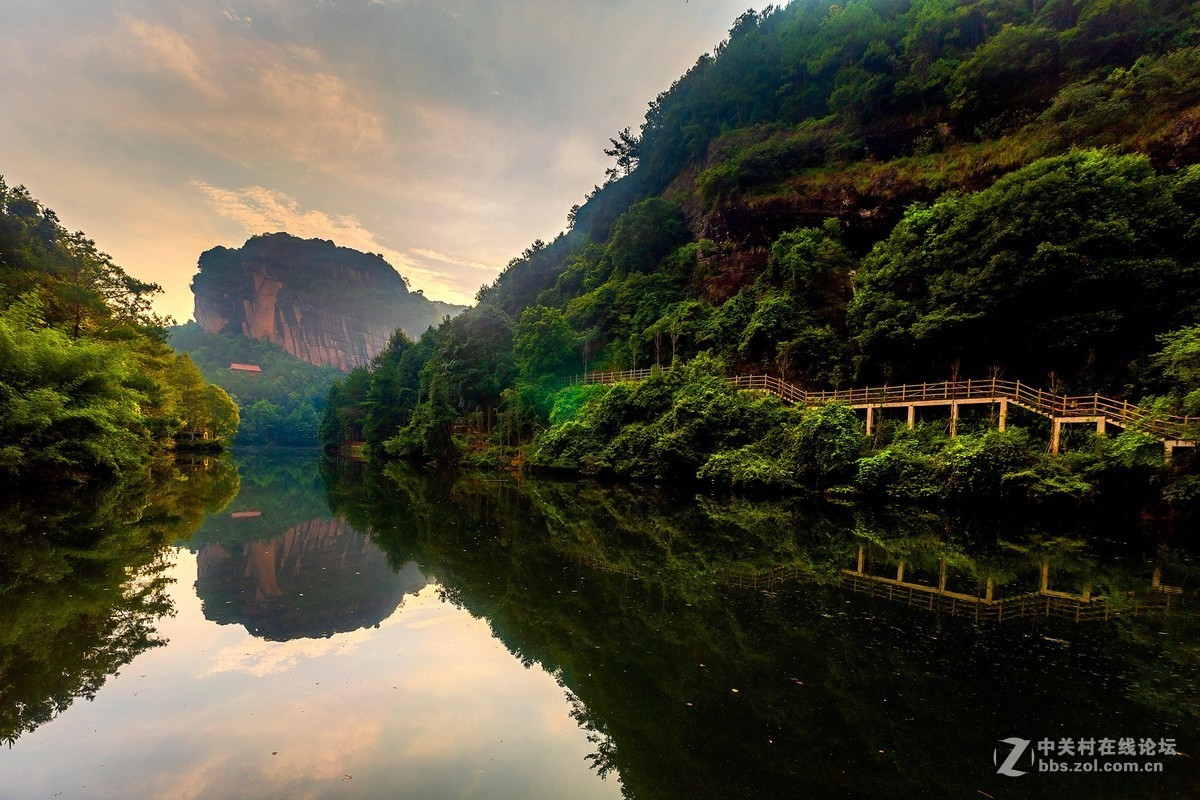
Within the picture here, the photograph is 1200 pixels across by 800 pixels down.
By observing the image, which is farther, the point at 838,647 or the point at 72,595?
the point at 72,595

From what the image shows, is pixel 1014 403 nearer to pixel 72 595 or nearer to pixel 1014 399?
pixel 1014 399

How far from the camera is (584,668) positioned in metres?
5.69

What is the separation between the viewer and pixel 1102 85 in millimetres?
26375

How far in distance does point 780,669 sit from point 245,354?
182 meters

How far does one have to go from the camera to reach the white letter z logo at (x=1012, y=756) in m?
3.90

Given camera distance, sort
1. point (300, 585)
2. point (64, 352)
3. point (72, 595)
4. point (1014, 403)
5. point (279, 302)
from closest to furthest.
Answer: point (72, 595) → point (300, 585) → point (64, 352) → point (1014, 403) → point (279, 302)

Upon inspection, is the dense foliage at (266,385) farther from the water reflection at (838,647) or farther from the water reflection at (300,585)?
the water reflection at (838,647)

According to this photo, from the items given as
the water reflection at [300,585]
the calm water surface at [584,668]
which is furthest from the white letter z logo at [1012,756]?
the water reflection at [300,585]

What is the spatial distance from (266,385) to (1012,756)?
132 meters

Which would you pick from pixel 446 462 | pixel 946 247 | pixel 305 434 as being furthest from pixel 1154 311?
pixel 305 434

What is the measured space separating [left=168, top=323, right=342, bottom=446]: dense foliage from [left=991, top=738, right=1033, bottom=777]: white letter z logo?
88.7 metres

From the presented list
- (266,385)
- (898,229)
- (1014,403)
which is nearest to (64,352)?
(1014,403)

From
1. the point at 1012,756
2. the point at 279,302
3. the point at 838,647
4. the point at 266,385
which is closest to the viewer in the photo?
the point at 1012,756

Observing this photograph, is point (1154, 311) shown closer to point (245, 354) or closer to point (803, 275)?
point (803, 275)
